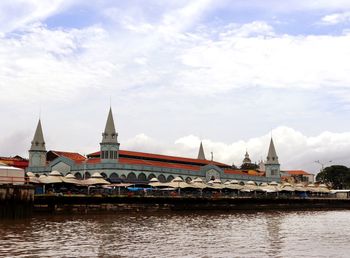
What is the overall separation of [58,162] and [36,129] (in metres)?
13.5

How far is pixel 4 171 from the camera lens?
44.0 metres

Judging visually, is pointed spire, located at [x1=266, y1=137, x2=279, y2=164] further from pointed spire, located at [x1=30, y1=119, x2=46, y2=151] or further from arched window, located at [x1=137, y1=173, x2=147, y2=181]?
pointed spire, located at [x1=30, y1=119, x2=46, y2=151]

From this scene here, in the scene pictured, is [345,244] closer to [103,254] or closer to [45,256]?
[103,254]

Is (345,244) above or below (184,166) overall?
below

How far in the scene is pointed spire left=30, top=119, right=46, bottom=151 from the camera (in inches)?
4279

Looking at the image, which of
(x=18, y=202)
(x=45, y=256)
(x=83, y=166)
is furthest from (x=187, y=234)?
(x=83, y=166)

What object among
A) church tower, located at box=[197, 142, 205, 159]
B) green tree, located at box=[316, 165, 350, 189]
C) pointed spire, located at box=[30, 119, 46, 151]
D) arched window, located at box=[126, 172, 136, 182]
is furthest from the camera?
green tree, located at box=[316, 165, 350, 189]

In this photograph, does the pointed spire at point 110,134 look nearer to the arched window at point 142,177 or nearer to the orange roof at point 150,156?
the orange roof at point 150,156

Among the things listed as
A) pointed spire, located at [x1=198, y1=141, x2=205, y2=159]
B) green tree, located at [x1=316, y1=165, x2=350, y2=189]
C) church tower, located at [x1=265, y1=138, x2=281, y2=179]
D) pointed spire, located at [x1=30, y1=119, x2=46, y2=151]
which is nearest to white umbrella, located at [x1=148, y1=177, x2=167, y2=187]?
pointed spire, located at [x1=30, y1=119, x2=46, y2=151]

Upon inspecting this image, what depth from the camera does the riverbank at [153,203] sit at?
51678 mm

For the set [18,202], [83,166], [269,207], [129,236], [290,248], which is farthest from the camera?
[83,166]

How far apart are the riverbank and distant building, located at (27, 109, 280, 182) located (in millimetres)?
26220

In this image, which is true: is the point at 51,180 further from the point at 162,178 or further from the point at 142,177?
the point at 162,178

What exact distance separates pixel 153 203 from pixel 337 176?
125 metres
